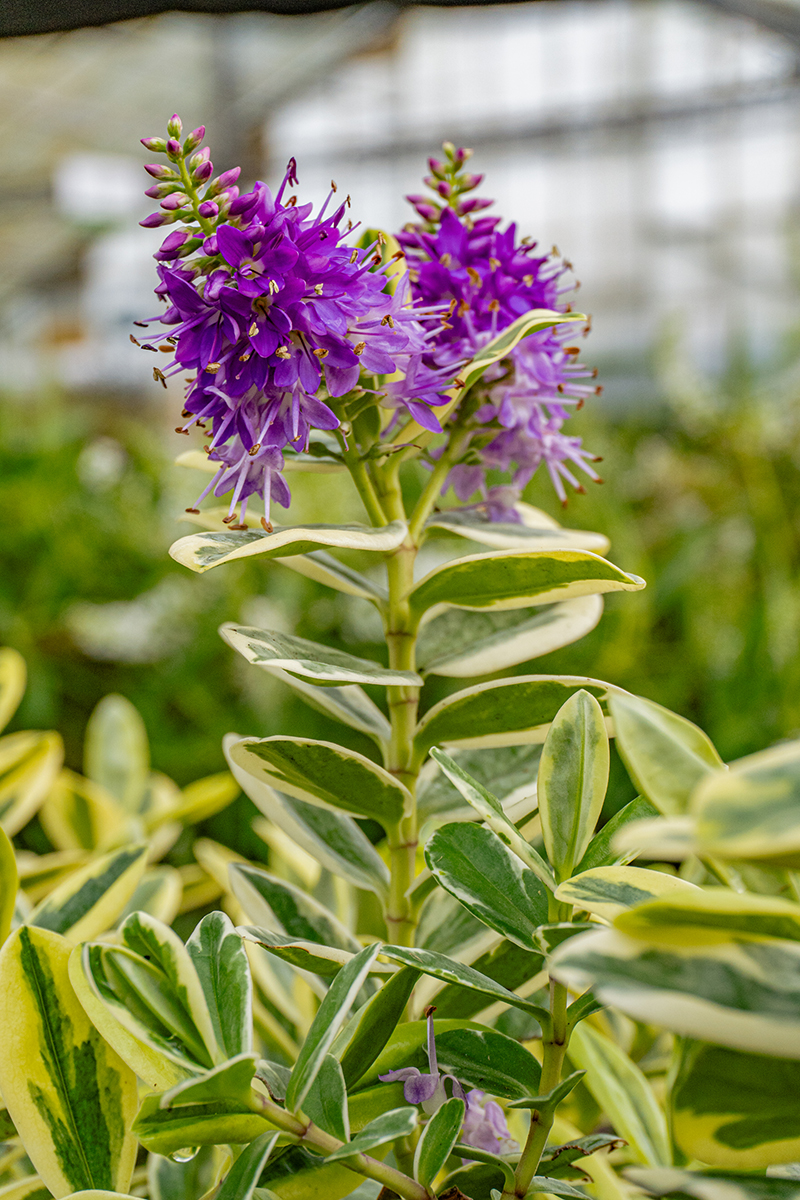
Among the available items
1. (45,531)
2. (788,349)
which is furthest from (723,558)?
(45,531)

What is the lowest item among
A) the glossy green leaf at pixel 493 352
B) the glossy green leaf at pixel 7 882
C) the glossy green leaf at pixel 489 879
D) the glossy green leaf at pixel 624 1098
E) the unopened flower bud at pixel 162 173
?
the glossy green leaf at pixel 624 1098

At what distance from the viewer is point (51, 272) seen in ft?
29.9

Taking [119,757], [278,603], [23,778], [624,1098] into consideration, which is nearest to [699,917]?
[624,1098]

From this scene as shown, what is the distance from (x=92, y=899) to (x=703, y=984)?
11.2 inches

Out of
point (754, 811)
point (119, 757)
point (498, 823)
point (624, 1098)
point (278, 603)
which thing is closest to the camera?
point (754, 811)

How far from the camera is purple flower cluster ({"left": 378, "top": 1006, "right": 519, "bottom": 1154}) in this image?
0.28m

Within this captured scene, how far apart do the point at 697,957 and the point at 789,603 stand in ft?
3.54

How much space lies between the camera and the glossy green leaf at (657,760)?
0.20 m

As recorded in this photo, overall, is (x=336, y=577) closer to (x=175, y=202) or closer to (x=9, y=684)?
(x=175, y=202)

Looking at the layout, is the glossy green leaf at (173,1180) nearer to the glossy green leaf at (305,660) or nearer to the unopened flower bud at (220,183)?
the glossy green leaf at (305,660)

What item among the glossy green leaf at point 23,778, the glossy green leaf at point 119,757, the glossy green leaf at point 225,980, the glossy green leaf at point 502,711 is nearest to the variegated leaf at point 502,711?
the glossy green leaf at point 502,711

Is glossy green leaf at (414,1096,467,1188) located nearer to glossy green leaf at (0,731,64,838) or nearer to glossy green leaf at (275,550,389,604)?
glossy green leaf at (275,550,389,604)

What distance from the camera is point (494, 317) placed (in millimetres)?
365

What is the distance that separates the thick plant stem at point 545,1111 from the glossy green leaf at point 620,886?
0.11 feet
